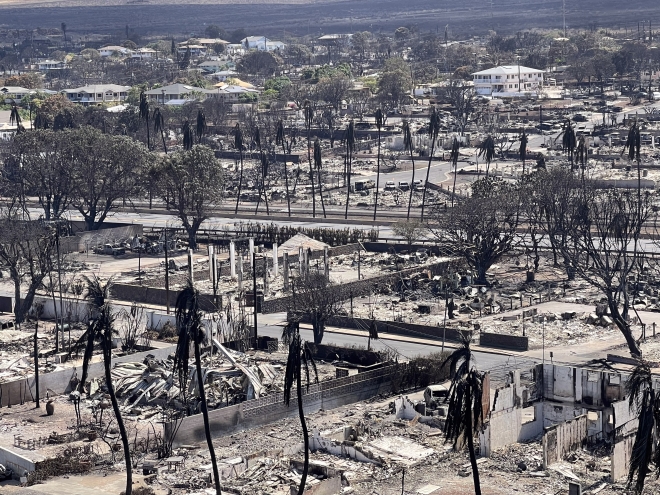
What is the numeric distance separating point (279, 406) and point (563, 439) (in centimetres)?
809

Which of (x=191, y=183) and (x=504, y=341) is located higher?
(x=191, y=183)

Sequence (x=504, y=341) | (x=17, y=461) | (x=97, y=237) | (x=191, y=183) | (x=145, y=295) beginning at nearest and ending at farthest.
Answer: (x=17, y=461) → (x=504, y=341) → (x=145, y=295) → (x=191, y=183) → (x=97, y=237)

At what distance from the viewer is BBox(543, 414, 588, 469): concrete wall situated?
123 ft

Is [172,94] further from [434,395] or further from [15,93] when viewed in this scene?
[434,395]

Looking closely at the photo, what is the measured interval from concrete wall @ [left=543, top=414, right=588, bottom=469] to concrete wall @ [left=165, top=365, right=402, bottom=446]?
6758 mm

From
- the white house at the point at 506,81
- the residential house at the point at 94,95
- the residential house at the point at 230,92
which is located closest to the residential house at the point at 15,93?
the residential house at the point at 94,95

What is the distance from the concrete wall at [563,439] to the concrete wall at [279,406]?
676 cm

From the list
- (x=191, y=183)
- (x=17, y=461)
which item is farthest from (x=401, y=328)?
(x=191, y=183)

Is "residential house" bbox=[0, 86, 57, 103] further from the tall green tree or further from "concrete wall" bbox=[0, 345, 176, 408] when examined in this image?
"concrete wall" bbox=[0, 345, 176, 408]

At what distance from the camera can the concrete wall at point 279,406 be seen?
40269mm

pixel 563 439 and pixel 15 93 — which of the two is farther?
pixel 15 93

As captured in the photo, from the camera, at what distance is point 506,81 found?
143 metres

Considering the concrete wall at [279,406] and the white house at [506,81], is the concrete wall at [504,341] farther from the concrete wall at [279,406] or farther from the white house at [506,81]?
the white house at [506,81]

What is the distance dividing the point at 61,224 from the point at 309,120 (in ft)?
129
